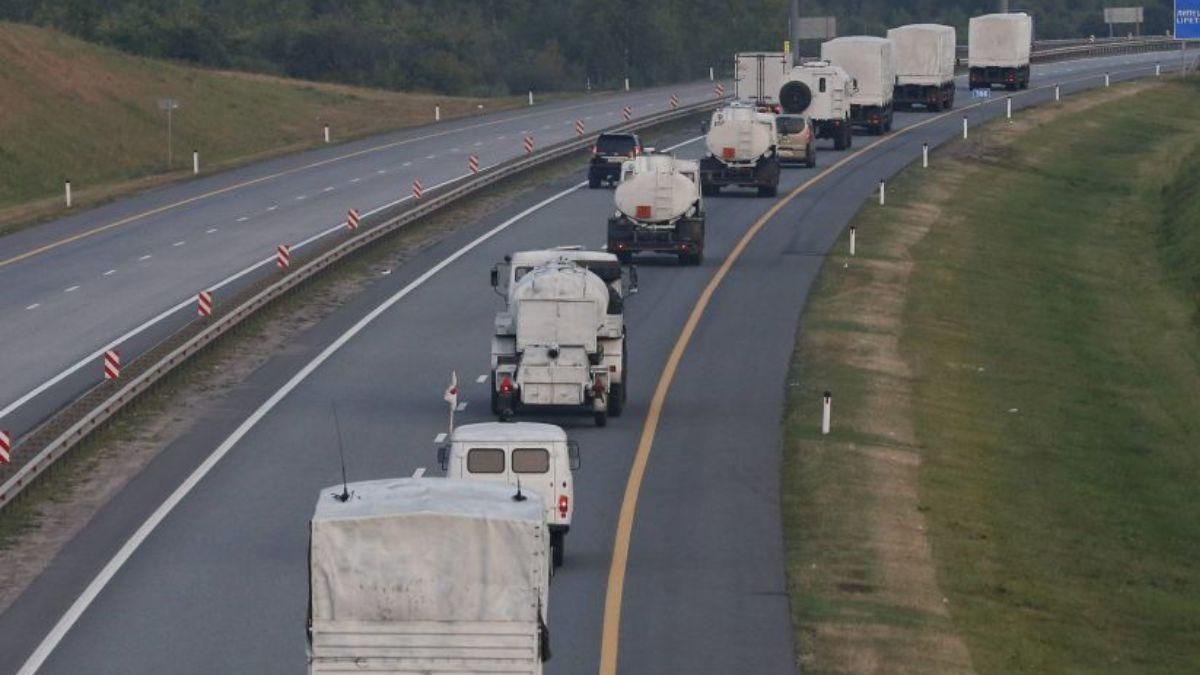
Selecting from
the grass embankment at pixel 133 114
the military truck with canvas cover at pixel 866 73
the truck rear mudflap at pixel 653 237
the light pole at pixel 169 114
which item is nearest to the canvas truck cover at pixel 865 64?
the military truck with canvas cover at pixel 866 73

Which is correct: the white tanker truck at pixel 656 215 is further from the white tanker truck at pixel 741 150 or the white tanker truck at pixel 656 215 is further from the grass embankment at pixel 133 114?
the grass embankment at pixel 133 114

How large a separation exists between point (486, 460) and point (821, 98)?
2266 inches

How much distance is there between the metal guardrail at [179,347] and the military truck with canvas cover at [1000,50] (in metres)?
41.5

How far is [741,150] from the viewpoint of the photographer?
225 ft

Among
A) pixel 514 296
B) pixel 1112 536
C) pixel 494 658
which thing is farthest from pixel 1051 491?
pixel 494 658

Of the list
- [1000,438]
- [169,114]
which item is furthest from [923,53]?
[1000,438]

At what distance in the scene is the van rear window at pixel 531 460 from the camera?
28.1 m

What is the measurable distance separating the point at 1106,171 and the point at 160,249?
1631 inches

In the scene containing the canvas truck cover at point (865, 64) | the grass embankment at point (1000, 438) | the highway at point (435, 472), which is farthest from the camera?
the canvas truck cover at point (865, 64)

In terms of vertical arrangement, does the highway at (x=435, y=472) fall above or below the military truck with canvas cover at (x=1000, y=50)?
below

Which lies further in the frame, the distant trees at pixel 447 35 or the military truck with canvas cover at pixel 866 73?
the distant trees at pixel 447 35

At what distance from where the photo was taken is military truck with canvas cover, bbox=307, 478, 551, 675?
19.3 meters

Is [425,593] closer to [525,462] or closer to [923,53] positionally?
[525,462]

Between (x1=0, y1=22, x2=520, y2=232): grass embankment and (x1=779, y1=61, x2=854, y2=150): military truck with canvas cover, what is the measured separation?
20150mm
